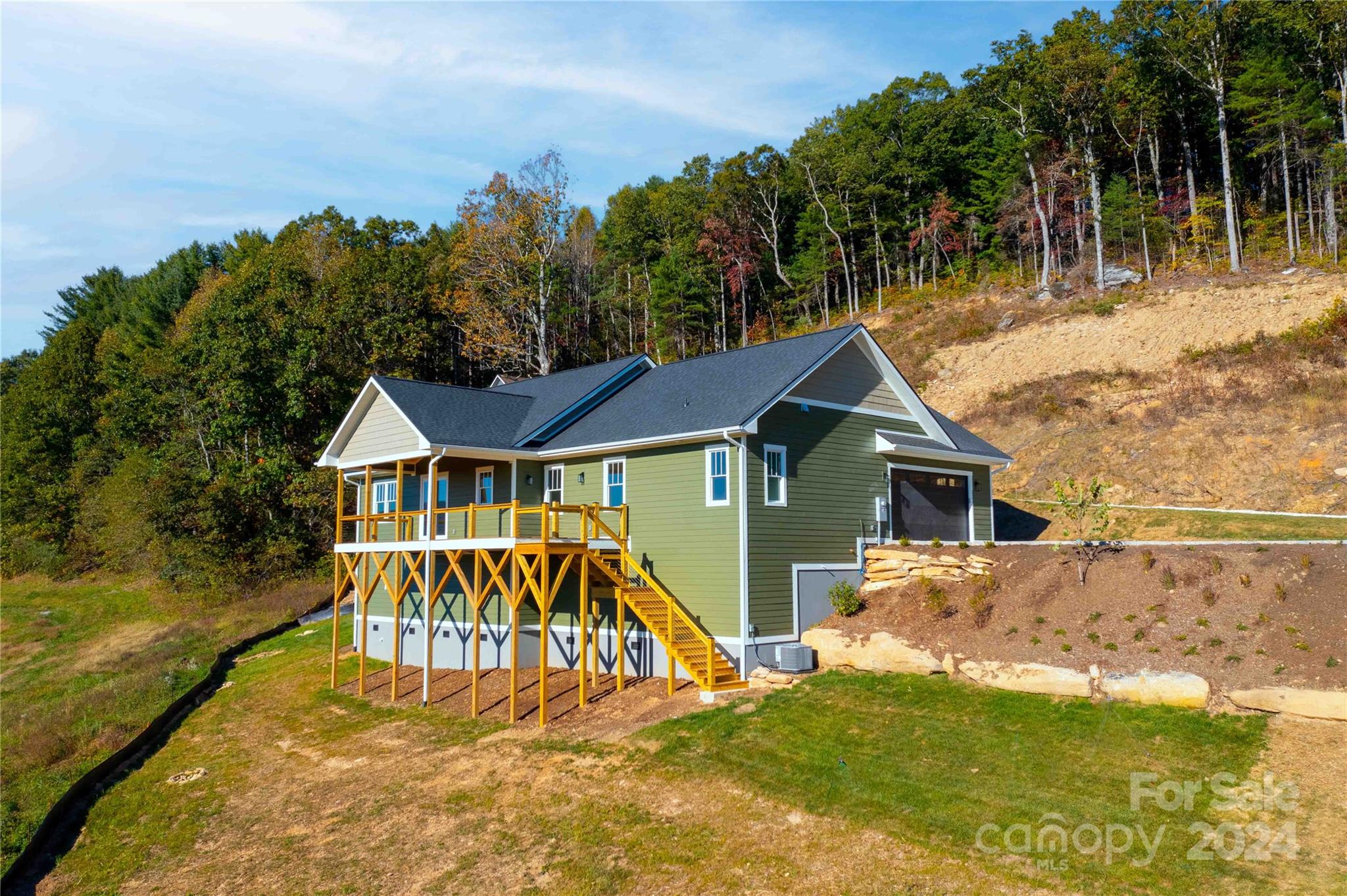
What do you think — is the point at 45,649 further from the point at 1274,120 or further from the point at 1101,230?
the point at 1274,120

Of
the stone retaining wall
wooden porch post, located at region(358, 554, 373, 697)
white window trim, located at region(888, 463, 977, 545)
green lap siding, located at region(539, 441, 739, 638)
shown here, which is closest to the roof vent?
the stone retaining wall

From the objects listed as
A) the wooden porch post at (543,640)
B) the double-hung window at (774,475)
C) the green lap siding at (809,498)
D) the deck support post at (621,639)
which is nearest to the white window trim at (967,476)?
the green lap siding at (809,498)

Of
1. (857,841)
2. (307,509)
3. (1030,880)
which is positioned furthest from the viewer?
(307,509)

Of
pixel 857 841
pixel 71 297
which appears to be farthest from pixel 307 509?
pixel 71 297

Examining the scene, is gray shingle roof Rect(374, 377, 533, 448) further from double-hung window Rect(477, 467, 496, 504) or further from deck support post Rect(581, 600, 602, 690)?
deck support post Rect(581, 600, 602, 690)

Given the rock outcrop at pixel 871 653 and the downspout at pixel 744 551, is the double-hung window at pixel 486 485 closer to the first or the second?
the downspout at pixel 744 551

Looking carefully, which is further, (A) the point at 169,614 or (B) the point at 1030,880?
(A) the point at 169,614

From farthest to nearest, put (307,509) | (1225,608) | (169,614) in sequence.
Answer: (307,509), (169,614), (1225,608)
